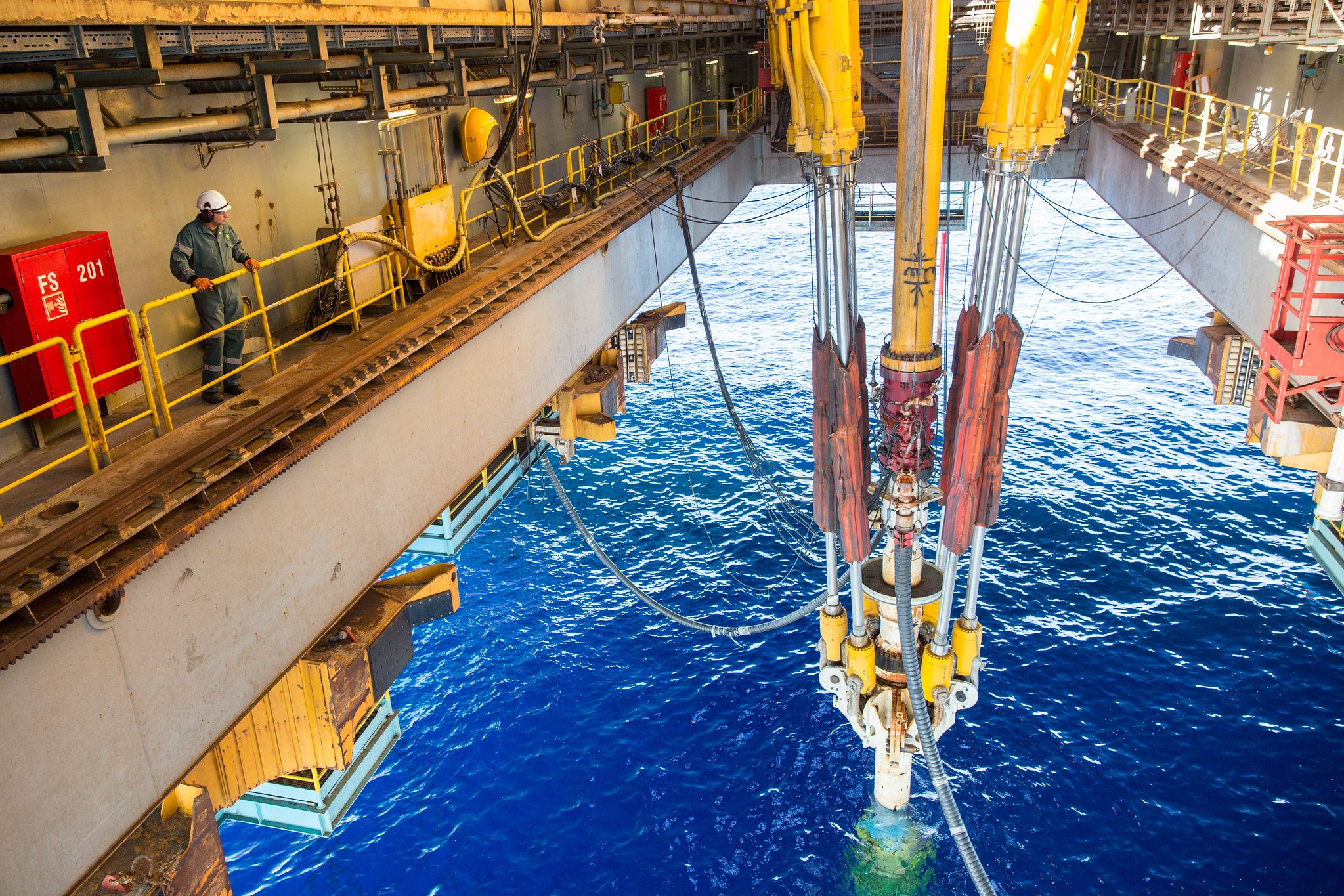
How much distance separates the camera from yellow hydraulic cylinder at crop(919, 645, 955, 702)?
11.8m

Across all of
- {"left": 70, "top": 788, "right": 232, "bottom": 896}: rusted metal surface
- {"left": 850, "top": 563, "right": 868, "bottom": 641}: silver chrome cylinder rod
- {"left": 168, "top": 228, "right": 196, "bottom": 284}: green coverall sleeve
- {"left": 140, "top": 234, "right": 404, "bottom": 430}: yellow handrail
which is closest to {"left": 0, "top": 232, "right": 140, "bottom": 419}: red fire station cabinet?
{"left": 140, "top": 234, "right": 404, "bottom": 430}: yellow handrail

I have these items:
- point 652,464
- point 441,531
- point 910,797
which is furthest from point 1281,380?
point 652,464

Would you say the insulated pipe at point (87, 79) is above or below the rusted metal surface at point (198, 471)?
above

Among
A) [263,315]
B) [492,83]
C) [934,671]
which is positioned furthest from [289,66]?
[934,671]

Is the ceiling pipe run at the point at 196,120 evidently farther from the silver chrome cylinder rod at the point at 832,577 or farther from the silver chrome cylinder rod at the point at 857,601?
the silver chrome cylinder rod at the point at 857,601

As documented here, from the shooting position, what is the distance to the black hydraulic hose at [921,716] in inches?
432

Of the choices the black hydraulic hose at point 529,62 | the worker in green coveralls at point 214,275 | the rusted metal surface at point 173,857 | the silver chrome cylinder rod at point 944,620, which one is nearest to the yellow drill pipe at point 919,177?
the silver chrome cylinder rod at point 944,620

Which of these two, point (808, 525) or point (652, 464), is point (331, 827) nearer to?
point (808, 525)

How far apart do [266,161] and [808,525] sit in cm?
1305

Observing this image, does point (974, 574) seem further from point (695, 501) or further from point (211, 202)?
point (695, 501)

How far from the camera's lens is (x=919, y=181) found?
983cm

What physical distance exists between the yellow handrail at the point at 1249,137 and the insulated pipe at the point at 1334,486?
3.60 metres

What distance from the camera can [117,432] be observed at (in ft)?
24.0

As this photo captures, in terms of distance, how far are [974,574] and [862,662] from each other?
6.02ft
